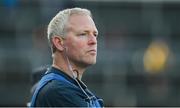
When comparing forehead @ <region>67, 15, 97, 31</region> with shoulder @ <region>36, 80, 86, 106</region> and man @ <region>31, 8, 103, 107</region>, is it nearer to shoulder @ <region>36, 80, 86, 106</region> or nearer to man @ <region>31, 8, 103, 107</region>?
man @ <region>31, 8, 103, 107</region>

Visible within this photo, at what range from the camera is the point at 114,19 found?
15055 mm

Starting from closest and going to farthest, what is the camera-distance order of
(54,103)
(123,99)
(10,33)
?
(54,103) < (123,99) < (10,33)

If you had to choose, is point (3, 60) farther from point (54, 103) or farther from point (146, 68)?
point (54, 103)

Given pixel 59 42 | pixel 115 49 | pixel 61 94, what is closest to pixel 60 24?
pixel 59 42

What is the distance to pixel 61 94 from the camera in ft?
9.62

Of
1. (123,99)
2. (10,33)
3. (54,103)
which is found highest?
(54,103)

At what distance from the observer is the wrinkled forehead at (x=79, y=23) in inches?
121

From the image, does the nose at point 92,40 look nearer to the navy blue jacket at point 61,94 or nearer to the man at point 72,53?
the man at point 72,53

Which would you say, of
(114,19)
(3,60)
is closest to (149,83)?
(114,19)

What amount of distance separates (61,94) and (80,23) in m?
0.34

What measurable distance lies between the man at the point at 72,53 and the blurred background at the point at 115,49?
978 cm

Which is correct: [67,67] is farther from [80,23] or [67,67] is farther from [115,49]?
[115,49]

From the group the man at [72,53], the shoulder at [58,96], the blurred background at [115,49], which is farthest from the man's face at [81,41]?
the blurred background at [115,49]

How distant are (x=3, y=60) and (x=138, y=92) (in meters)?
2.68
